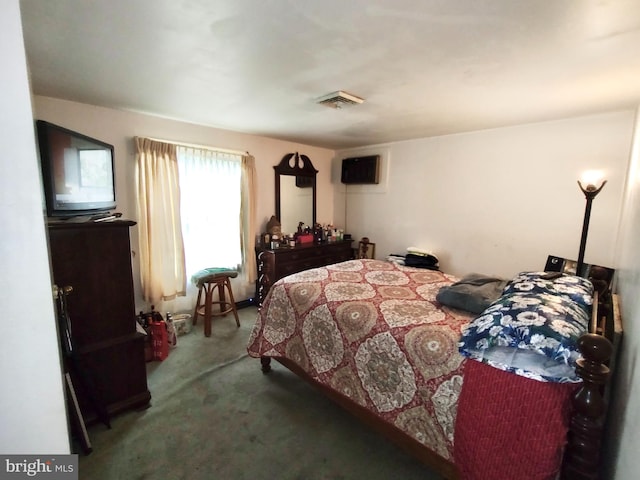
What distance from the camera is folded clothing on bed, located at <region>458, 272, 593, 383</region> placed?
42.6 inches

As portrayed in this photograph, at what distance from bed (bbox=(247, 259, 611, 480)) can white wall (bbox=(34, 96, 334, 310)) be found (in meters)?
1.75

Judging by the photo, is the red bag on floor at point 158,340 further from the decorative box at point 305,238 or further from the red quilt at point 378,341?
the decorative box at point 305,238

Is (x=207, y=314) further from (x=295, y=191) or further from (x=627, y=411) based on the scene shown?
(x=627, y=411)

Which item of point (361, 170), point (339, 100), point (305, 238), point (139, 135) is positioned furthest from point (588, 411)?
point (361, 170)

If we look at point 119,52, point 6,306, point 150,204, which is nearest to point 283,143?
point 150,204

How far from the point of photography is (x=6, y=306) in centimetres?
87

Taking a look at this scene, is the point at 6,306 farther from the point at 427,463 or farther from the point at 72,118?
the point at 72,118

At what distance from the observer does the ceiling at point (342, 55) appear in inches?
46.7

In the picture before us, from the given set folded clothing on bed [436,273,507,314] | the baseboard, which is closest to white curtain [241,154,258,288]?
the baseboard

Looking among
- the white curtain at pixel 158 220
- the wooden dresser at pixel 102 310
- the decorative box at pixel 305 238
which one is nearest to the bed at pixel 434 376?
the wooden dresser at pixel 102 310

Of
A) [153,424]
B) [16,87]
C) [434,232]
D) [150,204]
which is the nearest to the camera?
[16,87]

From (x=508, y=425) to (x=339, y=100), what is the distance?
2181mm

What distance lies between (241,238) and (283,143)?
4.82 feet

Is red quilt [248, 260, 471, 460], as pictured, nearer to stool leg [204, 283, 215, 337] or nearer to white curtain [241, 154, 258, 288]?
stool leg [204, 283, 215, 337]
